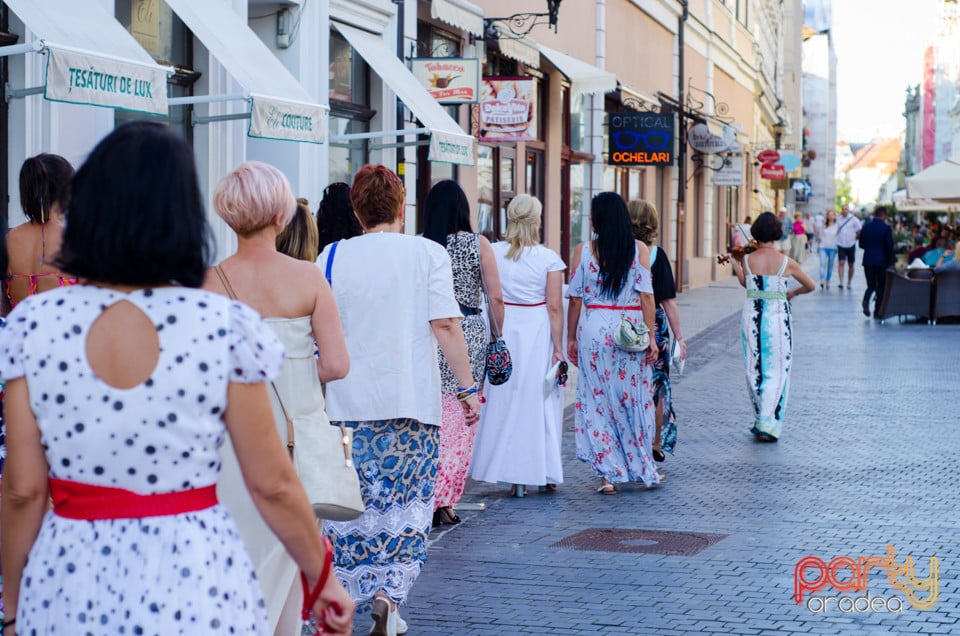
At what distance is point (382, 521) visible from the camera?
5.75 metres

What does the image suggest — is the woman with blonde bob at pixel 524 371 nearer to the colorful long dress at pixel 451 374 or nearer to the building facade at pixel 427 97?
the colorful long dress at pixel 451 374

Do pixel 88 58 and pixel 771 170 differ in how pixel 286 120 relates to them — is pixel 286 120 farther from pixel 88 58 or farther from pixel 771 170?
pixel 771 170

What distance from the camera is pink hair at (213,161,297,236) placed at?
4375 millimetres

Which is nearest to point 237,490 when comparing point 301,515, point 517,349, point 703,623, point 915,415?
point 301,515

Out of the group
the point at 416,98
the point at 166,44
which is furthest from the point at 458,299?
the point at 416,98

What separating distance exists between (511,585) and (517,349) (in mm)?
2424

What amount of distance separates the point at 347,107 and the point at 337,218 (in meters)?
8.15

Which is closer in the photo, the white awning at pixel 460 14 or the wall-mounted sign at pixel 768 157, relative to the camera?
the white awning at pixel 460 14

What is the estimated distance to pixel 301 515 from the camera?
2.88m

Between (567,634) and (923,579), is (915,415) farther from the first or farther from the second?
(567,634)

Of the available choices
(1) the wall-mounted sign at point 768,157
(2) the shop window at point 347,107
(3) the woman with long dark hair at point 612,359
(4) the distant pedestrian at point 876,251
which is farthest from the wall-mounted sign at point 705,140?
(3) the woman with long dark hair at point 612,359

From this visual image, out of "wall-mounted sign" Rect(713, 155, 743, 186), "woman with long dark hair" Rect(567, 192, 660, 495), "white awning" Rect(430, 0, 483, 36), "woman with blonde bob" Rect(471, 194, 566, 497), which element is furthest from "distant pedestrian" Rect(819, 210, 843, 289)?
"woman with blonde bob" Rect(471, 194, 566, 497)

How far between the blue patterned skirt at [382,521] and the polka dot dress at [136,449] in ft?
9.78

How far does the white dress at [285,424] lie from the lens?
443 centimetres
